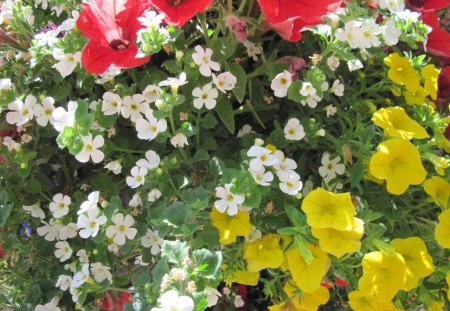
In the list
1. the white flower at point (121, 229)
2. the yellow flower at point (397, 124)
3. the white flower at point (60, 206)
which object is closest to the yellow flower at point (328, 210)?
the yellow flower at point (397, 124)

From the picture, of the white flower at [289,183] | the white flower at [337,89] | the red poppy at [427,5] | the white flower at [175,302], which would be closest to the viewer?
the white flower at [175,302]

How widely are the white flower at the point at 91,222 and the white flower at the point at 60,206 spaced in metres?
0.08

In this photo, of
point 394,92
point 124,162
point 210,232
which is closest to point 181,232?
point 210,232

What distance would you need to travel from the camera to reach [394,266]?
67 cm

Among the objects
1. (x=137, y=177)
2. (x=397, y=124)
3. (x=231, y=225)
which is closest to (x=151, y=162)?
(x=137, y=177)

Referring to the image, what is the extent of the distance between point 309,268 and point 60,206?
0.37 m

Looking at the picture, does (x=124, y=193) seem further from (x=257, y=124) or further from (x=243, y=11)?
(x=243, y=11)

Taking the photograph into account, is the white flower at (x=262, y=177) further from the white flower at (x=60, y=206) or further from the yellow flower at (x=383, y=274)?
the white flower at (x=60, y=206)

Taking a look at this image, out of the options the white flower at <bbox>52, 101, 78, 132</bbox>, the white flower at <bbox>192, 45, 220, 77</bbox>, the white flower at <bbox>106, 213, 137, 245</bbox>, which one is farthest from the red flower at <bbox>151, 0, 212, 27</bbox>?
the white flower at <bbox>106, 213, 137, 245</bbox>

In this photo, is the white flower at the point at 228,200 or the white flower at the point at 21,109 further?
the white flower at the point at 21,109

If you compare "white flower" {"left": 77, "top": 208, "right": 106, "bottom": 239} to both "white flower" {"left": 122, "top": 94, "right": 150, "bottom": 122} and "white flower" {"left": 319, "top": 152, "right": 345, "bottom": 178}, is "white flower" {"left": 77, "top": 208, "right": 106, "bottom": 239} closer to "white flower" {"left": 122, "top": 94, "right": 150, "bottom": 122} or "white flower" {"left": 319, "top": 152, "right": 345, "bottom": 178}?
"white flower" {"left": 122, "top": 94, "right": 150, "bottom": 122}

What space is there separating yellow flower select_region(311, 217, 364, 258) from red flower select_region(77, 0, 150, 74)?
32 cm

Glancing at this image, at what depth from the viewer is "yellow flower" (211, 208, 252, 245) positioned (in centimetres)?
70

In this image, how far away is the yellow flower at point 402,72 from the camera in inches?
32.0
